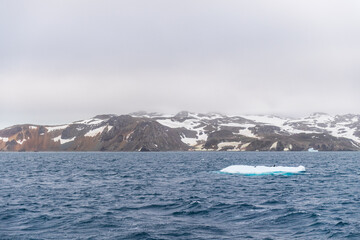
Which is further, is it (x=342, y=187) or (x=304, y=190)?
(x=342, y=187)

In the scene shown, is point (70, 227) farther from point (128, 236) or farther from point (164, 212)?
point (164, 212)

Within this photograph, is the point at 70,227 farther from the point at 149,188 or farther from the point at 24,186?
the point at 24,186

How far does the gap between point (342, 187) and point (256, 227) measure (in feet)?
98.4

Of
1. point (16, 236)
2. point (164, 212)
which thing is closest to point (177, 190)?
point (164, 212)

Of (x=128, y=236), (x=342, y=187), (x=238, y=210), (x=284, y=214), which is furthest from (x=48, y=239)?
(x=342, y=187)

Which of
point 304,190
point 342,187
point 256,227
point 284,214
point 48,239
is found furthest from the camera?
point 342,187

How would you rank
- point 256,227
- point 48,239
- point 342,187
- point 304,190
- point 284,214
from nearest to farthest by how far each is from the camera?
point 48,239, point 256,227, point 284,214, point 304,190, point 342,187

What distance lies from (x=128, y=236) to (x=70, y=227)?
5.32 metres

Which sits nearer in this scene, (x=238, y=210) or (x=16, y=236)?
(x=16, y=236)

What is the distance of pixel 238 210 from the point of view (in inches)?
1355

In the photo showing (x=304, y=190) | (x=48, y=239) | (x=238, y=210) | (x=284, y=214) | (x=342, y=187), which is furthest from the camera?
(x=342, y=187)

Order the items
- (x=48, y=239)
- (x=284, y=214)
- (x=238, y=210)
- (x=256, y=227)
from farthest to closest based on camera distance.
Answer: (x=238, y=210) < (x=284, y=214) < (x=256, y=227) < (x=48, y=239)

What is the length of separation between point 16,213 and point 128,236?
45.8 feet

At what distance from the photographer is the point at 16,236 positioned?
83.5 feet
